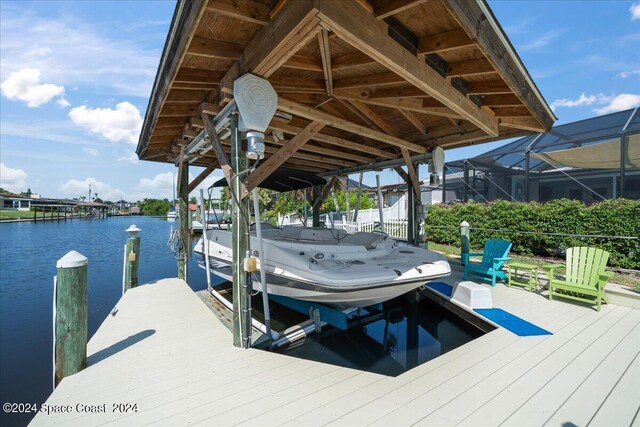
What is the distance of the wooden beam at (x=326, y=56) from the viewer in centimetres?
214

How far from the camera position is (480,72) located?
263cm

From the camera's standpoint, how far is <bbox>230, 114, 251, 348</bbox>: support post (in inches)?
112

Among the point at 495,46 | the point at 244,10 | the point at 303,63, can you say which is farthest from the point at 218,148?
the point at 495,46

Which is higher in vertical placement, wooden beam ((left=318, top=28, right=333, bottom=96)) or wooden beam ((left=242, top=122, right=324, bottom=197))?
wooden beam ((left=318, top=28, right=333, bottom=96))

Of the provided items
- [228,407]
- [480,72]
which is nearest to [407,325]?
[228,407]

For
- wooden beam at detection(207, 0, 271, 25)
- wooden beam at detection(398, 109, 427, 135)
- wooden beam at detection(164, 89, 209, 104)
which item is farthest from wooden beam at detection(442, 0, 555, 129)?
wooden beam at detection(164, 89, 209, 104)

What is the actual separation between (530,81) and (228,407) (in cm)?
407

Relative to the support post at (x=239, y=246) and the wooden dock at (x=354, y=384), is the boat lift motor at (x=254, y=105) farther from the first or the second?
the wooden dock at (x=354, y=384)

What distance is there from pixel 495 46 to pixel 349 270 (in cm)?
239

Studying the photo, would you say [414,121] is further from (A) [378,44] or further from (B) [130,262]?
(B) [130,262]

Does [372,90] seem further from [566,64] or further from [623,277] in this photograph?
[566,64]

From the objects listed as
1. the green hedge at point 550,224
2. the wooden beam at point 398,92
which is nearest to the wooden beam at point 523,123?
the wooden beam at point 398,92

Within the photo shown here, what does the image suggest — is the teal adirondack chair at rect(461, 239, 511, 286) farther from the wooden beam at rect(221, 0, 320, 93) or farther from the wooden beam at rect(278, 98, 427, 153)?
the wooden beam at rect(221, 0, 320, 93)

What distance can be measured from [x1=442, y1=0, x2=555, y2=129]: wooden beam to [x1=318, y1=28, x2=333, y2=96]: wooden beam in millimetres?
819
